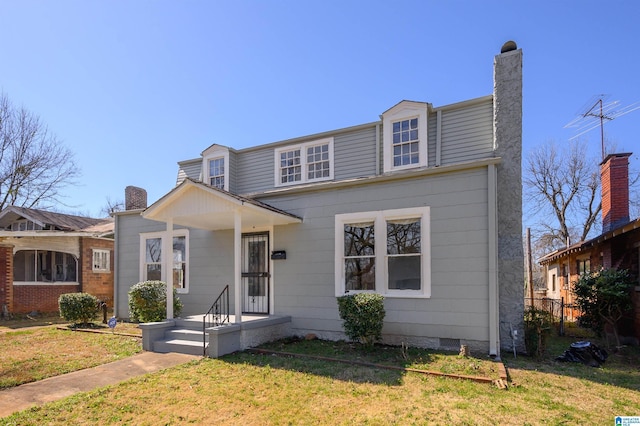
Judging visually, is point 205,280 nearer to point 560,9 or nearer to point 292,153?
point 292,153

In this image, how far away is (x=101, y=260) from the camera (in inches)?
655

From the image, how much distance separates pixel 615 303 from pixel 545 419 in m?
5.97

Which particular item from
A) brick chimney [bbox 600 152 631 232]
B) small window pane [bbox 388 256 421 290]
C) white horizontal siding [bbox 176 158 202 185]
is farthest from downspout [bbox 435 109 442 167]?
white horizontal siding [bbox 176 158 202 185]

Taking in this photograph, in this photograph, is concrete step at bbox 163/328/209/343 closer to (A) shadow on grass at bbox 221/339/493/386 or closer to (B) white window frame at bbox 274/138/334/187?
(A) shadow on grass at bbox 221/339/493/386

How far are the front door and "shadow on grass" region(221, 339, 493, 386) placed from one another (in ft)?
6.01

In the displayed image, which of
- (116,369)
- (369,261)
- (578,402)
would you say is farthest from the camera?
(369,261)

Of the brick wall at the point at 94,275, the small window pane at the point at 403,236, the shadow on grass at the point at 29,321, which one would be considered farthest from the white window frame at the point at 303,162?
the brick wall at the point at 94,275

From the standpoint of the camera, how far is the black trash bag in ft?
22.2

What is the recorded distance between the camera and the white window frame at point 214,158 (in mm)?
11547

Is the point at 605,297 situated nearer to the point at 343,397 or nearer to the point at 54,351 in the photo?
the point at 343,397

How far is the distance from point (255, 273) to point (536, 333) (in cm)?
664

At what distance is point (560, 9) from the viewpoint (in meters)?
8.36

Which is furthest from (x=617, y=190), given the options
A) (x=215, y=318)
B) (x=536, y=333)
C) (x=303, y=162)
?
(x=215, y=318)

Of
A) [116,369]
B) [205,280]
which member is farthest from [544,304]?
[116,369]
